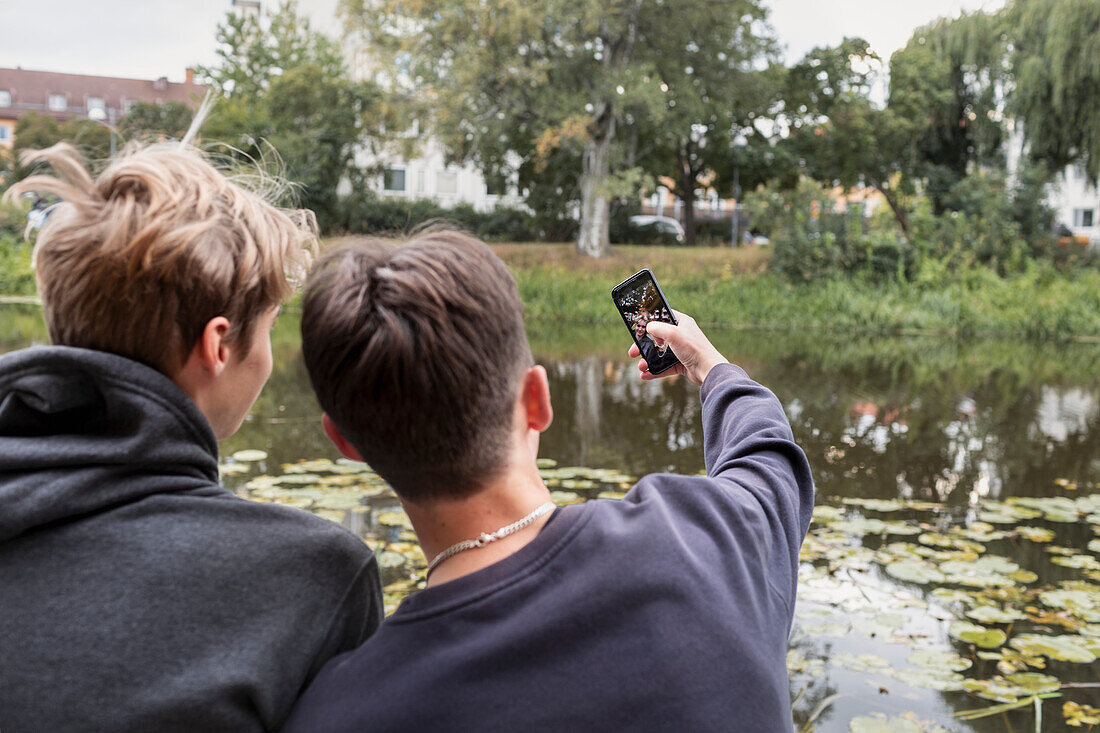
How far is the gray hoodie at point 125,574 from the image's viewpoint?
2.85 feet

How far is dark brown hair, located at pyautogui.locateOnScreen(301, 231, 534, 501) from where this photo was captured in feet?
2.83

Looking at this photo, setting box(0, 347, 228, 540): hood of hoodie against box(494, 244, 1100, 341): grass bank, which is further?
box(494, 244, 1100, 341): grass bank

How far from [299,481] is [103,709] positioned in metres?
3.76

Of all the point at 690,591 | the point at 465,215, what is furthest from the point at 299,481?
the point at 465,215

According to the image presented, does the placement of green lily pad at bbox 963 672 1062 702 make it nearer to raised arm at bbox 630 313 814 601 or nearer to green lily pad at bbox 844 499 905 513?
green lily pad at bbox 844 499 905 513

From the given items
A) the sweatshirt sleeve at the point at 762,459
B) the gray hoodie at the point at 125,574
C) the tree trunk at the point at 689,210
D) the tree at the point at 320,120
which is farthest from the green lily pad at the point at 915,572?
the tree trunk at the point at 689,210

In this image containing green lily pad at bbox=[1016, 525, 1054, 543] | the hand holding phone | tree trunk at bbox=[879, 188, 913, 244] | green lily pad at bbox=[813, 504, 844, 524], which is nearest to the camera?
the hand holding phone

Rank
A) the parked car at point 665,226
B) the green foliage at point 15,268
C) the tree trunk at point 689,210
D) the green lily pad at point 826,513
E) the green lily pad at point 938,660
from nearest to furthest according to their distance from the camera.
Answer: the green lily pad at point 938,660, the green lily pad at point 826,513, the green foliage at point 15,268, the tree trunk at point 689,210, the parked car at point 665,226

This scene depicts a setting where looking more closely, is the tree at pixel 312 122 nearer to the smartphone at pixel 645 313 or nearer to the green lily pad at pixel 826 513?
the green lily pad at pixel 826 513

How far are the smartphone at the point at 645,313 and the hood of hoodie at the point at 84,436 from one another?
0.77 metres

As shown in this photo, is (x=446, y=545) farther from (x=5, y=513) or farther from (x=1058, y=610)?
(x=1058, y=610)

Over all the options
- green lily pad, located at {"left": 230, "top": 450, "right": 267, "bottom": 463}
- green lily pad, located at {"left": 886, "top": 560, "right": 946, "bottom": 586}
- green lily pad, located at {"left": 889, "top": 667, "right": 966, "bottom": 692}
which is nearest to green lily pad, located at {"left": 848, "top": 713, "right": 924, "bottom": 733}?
green lily pad, located at {"left": 889, "top": 667, "right": 966, "bottom": 692}

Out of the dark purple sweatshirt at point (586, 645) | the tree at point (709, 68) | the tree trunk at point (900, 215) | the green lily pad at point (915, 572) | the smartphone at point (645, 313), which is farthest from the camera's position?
the tree at point (709, 68)

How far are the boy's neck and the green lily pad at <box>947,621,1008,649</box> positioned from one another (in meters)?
2.62
